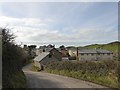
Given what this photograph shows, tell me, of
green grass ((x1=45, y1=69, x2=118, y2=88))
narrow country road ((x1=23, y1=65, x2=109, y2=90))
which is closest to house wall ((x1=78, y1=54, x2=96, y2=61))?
green grass ((x1=45, y1=69, x2=118, y2=88))

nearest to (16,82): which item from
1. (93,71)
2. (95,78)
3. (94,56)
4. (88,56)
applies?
(95,78)

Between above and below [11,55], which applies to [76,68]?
below

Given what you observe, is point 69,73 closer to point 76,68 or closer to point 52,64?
point 76,68

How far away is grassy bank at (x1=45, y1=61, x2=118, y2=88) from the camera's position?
2859cm

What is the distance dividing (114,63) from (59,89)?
12343 millimetres

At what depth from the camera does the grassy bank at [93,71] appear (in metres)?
28.6

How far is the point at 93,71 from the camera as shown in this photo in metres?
34.6

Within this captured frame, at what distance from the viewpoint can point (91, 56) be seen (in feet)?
272

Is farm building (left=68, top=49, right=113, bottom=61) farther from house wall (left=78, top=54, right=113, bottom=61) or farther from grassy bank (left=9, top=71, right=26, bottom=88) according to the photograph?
grassy bank (left=9, top=71, right=26, bottom=88)

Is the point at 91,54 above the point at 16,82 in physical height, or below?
above

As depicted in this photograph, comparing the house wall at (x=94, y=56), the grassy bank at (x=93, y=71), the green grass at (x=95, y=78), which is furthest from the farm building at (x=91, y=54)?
the green grass at (x=95, y=78)

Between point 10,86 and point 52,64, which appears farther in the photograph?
point 52,64

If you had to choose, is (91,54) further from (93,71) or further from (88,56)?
(93,71)

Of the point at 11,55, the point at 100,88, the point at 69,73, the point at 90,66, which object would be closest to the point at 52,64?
the point at 69,73
